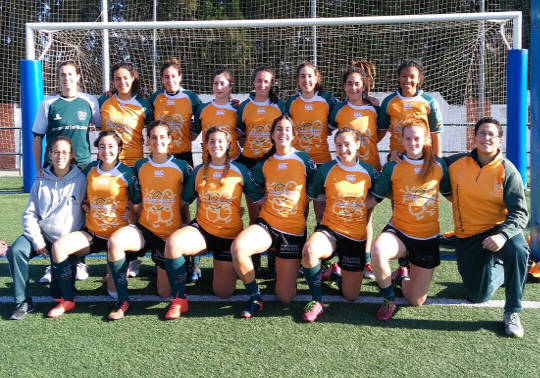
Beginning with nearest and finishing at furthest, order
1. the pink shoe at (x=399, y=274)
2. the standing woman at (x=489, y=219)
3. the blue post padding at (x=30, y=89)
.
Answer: the standing woman at (x=489, y=219) → the pink shoe at (x=399, y=274) → the blue post padding at (x=30, y=89)

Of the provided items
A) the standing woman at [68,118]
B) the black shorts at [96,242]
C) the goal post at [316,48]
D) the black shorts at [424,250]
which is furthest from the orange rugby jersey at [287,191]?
the goal post at [316,48]

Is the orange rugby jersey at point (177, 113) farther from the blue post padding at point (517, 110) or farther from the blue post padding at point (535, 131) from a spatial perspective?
the blue post padding at point (517, 110)

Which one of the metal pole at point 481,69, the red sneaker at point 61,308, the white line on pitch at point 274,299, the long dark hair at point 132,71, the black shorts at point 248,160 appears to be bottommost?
the white line on pitch at point 274,299

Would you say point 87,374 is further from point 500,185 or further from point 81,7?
point 81,7

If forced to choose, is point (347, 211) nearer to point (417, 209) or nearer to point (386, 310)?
point (417, 209)

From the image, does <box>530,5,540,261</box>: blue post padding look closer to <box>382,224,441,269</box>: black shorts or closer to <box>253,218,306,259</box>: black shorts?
<box>382,224,441,269</box>: black shorts

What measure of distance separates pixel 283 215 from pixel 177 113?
144 centimetres

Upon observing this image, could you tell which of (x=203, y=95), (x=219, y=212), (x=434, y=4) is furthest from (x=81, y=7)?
(x=219, y=212)

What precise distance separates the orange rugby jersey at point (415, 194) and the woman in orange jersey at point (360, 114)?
1.69 ft

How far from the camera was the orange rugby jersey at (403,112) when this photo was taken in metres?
3.94

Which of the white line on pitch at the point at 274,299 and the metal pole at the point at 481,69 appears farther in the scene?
the metal pole at the point at 481,69

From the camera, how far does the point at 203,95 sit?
10445 millimetres

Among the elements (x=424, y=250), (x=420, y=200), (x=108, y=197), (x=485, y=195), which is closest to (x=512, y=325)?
(x=424, y=250)

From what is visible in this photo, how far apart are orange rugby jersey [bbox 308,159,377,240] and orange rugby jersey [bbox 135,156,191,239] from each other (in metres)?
1.02
